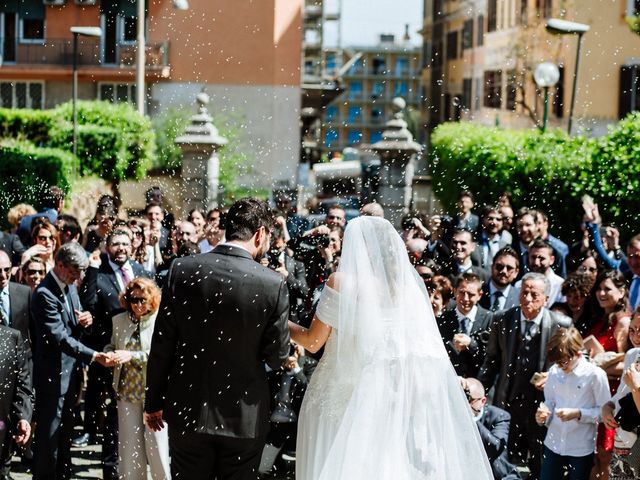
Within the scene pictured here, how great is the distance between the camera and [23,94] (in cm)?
3997

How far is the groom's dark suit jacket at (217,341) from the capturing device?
5102mm

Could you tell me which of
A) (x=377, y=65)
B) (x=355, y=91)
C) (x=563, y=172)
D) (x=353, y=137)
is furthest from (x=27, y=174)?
(x=353, y=137)

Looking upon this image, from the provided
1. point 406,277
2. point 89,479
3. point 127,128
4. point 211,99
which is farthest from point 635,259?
point 211,99

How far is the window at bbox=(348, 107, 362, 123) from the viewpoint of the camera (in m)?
138

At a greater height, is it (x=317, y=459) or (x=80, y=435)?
(x=317, y=459)

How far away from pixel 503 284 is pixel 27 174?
42.2ft

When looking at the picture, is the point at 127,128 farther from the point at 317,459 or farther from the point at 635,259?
the point at 317,459

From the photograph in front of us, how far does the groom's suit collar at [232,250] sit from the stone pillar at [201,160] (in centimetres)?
1365

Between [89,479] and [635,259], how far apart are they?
416 cm

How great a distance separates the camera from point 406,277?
18.3 ft

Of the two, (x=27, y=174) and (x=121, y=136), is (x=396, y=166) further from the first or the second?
(x=121, y=136)

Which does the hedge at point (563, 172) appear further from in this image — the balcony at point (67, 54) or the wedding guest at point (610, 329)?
the balcony at point (67, 54)

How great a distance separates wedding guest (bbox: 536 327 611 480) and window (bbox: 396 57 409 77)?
12423 cm

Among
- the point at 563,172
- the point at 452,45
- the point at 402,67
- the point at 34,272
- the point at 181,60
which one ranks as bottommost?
the point at 34,272
